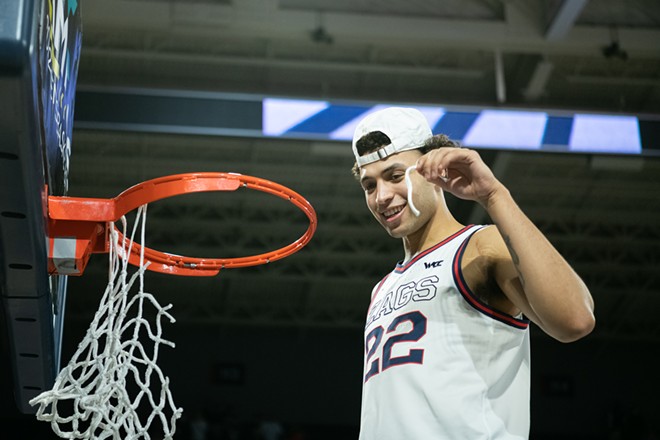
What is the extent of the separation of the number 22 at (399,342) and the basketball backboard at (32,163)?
99cm

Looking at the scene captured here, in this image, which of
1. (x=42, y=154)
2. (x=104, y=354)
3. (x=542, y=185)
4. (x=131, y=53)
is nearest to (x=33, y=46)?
(x=42, y=154)

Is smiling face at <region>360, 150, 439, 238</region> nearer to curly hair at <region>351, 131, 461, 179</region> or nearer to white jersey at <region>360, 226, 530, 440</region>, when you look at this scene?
curly hair at <region>351, 131, 461, 179</region>

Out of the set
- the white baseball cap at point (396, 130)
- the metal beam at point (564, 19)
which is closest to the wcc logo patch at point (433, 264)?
the white baseball cap at point (396, 130)

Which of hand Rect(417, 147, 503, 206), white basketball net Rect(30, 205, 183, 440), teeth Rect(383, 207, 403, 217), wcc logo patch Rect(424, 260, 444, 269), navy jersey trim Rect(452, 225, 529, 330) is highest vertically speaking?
hand Rect(417, 147, 503, 206)

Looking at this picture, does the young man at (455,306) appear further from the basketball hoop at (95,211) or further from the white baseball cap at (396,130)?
the basketball hoop at (95,211)

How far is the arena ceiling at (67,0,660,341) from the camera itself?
26.9 ft

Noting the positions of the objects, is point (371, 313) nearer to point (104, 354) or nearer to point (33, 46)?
point (104, 354)

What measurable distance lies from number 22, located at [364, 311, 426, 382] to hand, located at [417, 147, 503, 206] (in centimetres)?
48

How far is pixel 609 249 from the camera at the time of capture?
14484 mm

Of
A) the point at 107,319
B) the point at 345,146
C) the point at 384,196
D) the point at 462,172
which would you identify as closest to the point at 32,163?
the point at 107,319

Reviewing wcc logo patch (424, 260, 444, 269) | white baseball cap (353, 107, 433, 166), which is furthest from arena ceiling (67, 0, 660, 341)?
wcc logo patch (424, 260, 444, 269)

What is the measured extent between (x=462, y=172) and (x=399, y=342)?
0.61m

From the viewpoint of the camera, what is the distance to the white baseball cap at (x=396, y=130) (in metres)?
2.72

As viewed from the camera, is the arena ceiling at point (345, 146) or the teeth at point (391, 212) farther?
the arena ceiling at point (345, 146)
